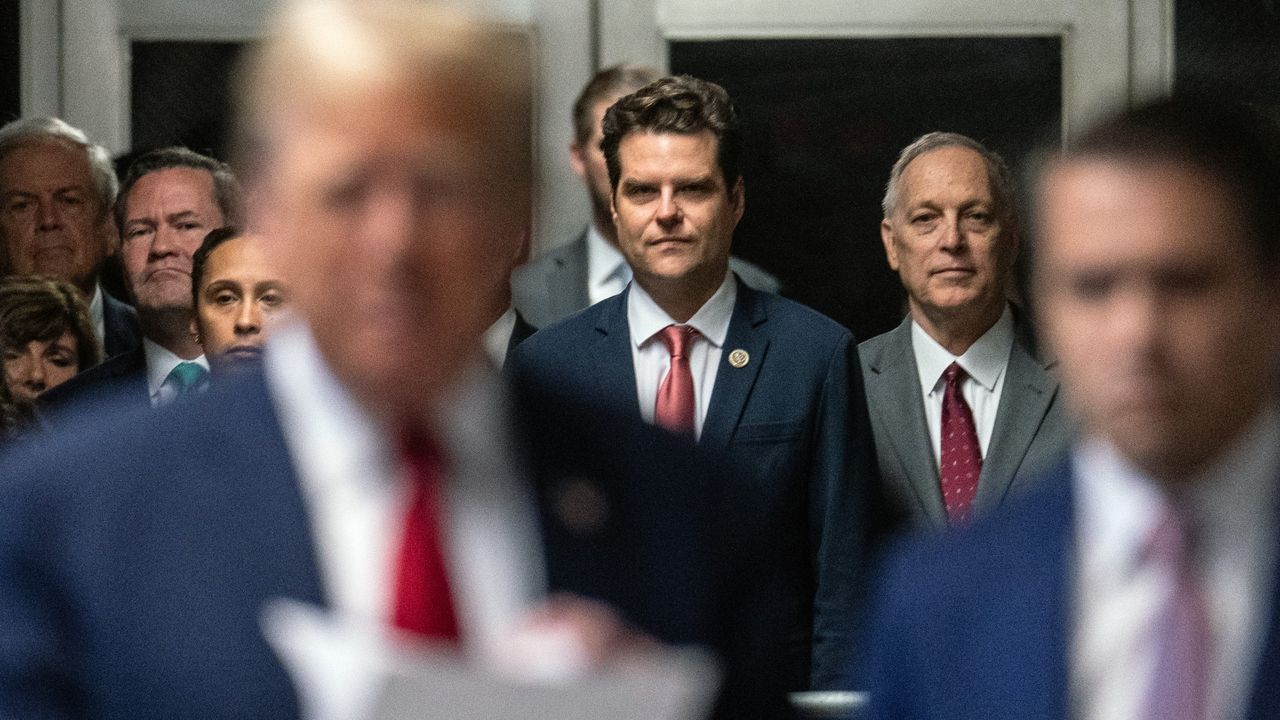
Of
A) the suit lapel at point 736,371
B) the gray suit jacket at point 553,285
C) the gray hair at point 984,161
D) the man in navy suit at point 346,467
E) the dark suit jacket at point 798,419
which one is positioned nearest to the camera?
the man in navy suit at point 346,467

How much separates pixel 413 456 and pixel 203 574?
0.64 feet

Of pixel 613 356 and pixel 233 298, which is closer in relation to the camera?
pixel 613 356

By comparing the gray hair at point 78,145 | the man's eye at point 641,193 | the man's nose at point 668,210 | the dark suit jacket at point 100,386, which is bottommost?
the dark suit jacket at point 100,386

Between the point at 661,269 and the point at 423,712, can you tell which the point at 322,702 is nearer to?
the point at 423,712

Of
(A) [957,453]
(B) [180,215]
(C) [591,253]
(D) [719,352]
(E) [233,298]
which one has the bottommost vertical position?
(A) [957,453]

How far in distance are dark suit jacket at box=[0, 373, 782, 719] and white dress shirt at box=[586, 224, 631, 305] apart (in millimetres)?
3599

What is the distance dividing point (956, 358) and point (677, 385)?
693mm

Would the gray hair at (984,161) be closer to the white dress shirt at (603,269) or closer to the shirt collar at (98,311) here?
the white dress shirt at (603,269)

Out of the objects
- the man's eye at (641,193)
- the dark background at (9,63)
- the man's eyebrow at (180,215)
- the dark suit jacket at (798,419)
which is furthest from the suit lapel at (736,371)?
the dark background at (9,63)

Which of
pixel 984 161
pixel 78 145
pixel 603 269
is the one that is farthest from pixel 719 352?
pixel 78 145

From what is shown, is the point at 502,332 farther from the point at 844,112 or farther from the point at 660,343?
the point at 844,112

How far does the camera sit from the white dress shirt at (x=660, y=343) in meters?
4.45

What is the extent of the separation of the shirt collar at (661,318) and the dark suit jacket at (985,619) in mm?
2387

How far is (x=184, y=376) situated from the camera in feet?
15.4
